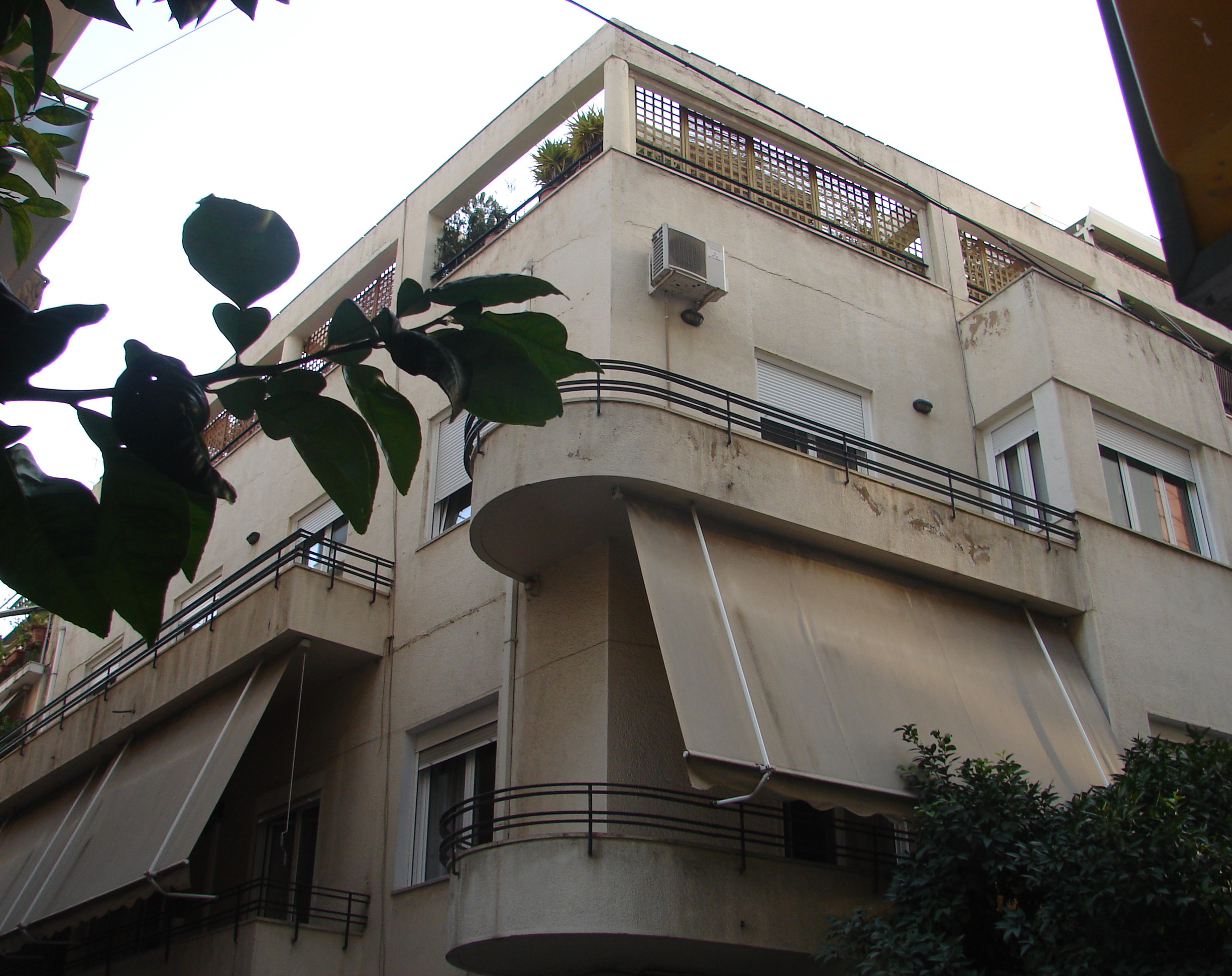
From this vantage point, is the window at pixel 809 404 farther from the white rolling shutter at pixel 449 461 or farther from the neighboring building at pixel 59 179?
the neighboring building at pixel 59 179

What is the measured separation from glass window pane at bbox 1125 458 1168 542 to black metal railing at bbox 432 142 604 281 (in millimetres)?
6421

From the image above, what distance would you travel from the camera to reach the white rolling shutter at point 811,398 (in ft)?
37.7

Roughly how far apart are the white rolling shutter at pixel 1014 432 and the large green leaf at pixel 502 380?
11.4 meters

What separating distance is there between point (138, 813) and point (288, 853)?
1545mm

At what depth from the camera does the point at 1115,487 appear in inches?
477

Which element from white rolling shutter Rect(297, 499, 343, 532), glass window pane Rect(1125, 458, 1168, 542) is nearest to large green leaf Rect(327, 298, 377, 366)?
glass window pane Rect(1125, 458, 1168, 542)

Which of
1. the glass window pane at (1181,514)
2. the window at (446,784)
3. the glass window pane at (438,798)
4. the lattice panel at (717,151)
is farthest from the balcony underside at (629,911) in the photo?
the lattice panel at (717,151)

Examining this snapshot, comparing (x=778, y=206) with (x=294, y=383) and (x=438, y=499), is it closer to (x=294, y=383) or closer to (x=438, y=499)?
(x=438, y=499)

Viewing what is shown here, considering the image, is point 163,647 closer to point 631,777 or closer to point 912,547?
point 631,777

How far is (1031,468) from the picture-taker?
12.1 meters

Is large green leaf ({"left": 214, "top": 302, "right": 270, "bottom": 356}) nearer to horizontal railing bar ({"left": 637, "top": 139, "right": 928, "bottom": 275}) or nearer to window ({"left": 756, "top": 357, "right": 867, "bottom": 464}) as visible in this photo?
window ({"left": 756, "top": 357, "right": 867, "bottom": 464})

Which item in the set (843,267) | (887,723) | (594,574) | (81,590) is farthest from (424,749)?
(81,590)

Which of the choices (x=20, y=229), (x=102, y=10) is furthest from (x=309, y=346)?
(x=102, y=10)

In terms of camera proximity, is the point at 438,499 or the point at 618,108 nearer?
the point at 618,108
